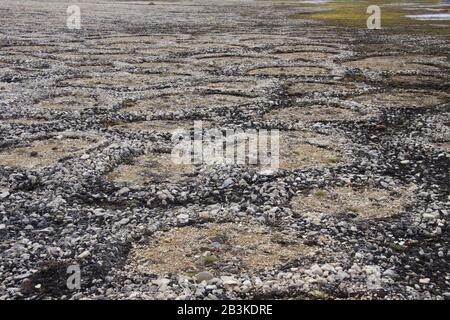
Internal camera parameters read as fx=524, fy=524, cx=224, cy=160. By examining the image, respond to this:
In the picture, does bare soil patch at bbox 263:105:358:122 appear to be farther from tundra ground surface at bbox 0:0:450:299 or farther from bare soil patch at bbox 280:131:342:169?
bare soil patch at bbox 280:131:342:169

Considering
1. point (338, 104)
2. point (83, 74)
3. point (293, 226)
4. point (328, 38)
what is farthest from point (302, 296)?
point (328, 38)

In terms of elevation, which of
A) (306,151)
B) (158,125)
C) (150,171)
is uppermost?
(158,125)

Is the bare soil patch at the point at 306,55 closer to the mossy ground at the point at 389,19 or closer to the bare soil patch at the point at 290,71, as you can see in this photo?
the bare soil patch at the point at 290,71

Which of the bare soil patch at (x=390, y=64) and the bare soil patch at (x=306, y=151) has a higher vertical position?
the bare soil patch at (x=390, y=64)

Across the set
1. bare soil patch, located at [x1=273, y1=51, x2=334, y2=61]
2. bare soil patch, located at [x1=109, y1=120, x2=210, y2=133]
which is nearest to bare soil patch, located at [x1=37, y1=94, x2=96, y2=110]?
bare soil patch, located at [x1=109, y1=120, x2=210, y2=133]

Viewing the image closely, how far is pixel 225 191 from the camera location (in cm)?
799

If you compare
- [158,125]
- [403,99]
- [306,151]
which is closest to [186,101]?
[158,125]

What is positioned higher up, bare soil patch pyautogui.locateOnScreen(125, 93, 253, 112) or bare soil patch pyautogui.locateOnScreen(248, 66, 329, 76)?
bare soil patch pyautogui.locateOnScreen(248, 66, 329, 76)

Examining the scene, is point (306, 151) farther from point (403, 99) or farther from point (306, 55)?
point (306, 55)

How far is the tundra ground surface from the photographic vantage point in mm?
5695

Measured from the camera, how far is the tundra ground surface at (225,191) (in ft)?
18.7

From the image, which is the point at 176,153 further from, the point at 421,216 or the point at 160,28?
the point at 160,28

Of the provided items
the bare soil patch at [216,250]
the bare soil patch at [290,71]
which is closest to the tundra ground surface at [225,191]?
the bare soil patch at [216,250]

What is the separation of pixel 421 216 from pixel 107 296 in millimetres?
4333
